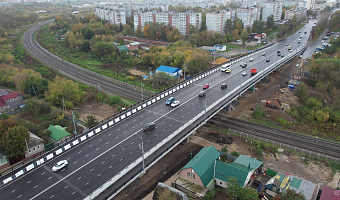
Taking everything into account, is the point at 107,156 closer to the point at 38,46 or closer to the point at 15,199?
the point at 15,199

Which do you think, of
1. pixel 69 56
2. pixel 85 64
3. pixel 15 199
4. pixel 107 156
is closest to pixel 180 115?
pixel 107 156

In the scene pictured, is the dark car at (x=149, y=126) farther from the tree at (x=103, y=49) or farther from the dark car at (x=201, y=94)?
the tree at (x=103, y=49)

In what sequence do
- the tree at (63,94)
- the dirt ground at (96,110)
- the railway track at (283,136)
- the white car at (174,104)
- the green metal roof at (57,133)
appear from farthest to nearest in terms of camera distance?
the tree at (63,94)
the dirt ground at (96,110)
the white car at (174,104)
the green metal roof at (57,133)
the railway track at (283,136)

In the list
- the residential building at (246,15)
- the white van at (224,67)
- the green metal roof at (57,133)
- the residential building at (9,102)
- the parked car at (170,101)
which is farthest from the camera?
the residential building at (246,15)

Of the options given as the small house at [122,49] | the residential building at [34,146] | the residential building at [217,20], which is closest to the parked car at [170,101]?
the residential building at [34,146]

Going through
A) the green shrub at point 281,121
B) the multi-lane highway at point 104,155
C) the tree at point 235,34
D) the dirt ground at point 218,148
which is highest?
the tree at point 235,34

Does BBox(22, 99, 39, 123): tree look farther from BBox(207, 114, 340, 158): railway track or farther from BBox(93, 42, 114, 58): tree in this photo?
BBox(93, 42, 114, 58): tree
